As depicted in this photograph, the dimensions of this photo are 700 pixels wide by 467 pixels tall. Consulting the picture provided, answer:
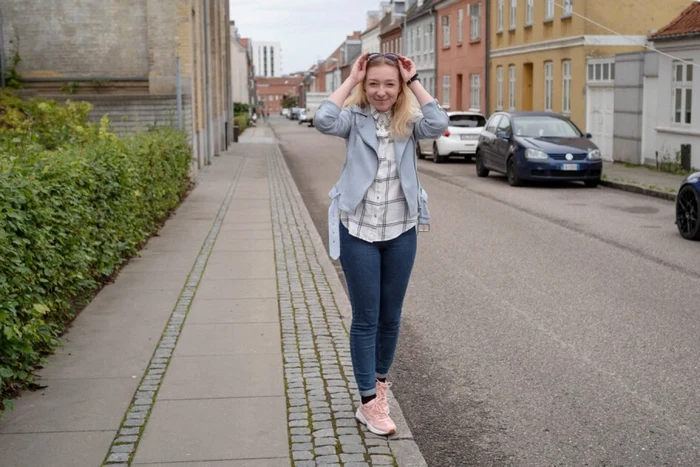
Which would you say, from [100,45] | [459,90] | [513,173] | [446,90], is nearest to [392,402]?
[513,173]

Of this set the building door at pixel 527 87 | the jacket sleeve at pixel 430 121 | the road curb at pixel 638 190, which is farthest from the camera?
the building door at pixel 527 87

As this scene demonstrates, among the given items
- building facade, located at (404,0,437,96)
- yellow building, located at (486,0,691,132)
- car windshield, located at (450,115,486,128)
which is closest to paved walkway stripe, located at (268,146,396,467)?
yellow building, located at (486,0,691,132)

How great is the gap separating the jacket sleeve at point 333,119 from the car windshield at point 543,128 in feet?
53.9

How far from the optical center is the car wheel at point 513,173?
20203 mm

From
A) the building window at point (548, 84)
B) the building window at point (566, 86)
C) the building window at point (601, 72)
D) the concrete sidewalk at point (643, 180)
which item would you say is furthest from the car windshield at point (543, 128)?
the building window at point (548, 84)

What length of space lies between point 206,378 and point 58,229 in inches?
64.2

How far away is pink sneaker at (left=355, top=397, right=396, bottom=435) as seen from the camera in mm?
4656

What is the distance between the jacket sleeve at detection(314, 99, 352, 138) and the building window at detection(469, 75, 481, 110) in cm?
3816

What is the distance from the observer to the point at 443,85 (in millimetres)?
50812

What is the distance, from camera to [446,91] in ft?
164

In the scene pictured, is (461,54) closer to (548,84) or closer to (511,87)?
(511,87)

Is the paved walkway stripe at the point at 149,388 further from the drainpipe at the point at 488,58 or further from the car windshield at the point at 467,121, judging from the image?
the drainpipe at the point at 488,58

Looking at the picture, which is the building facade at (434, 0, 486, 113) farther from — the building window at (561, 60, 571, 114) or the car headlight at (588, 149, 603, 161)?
the car headlight at (588, 149, 603, 161)

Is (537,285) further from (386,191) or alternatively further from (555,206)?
(555,206)
